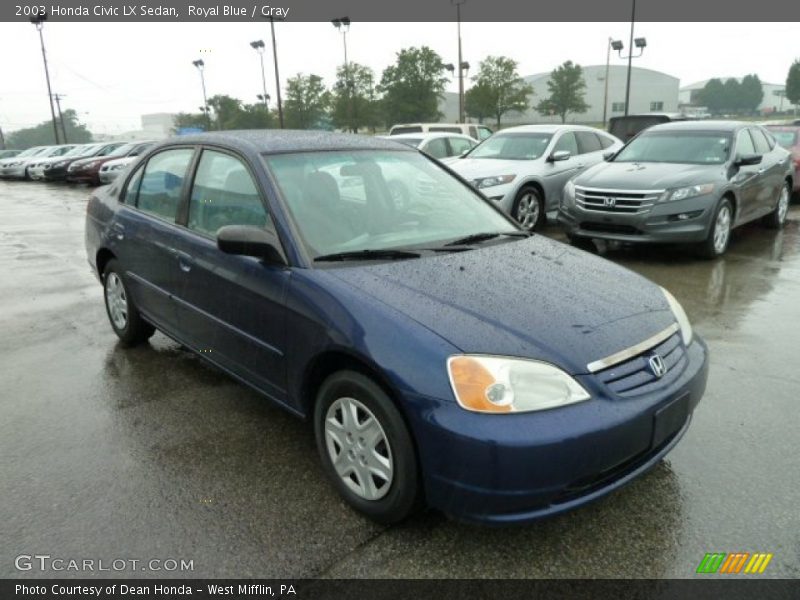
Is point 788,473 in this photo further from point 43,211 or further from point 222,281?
point 43,211

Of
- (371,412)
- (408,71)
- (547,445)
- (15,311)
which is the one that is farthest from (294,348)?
(408,71)

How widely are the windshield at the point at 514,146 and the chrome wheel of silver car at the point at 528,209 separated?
2.54 ft

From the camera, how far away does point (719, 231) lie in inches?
283

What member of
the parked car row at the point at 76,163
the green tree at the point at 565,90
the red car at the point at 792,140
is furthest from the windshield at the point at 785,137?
the green tree at the point at 565,90

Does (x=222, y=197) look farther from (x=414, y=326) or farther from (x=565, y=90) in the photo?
(x=565, y=90)

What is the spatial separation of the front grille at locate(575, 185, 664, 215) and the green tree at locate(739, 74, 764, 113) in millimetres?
143602

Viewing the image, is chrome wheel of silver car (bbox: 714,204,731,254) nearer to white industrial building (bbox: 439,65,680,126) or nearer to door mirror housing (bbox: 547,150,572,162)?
door mirror housing (bbox: 547,150,572,162)

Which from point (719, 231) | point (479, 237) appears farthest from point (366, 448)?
point (719, 231)

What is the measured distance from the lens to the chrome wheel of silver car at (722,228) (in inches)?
279

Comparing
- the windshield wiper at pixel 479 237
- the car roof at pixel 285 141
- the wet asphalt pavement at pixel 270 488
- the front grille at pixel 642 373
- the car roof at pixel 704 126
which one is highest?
the car roof at pixel 285 141

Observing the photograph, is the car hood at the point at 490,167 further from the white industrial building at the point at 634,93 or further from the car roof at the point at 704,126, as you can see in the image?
the white industrial building at the point at 634,93

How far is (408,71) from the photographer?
56.5 metres

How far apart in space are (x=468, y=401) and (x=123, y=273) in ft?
10.6

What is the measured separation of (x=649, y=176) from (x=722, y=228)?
3.61ft
